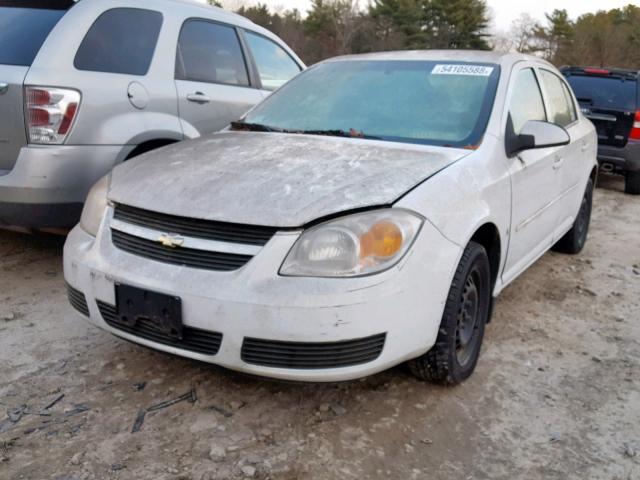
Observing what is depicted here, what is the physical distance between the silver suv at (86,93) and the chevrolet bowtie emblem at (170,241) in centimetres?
150

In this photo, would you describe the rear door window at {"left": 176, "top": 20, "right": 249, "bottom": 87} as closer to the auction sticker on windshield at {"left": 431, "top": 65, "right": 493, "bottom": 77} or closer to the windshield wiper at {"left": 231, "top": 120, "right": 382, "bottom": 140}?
the windshield wiper at {"left": 231, "top": 120, "right": 382, "bottom": 140}

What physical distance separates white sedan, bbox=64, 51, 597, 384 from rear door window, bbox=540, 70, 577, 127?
0.80m

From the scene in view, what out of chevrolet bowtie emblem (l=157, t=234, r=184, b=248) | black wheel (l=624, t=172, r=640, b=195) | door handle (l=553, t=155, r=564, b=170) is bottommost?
black wheel (l=624, t=172, r=640, b=195)

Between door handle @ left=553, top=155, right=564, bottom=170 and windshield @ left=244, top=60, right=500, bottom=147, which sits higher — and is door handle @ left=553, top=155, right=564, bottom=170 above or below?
below

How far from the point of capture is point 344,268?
218cm

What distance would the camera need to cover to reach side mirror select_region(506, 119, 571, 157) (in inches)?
120

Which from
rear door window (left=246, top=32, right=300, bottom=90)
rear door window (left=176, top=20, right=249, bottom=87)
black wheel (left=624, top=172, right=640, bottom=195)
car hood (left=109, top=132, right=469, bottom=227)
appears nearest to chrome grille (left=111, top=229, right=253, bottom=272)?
car hood (left=109, top=132, right=469, bottom=227)

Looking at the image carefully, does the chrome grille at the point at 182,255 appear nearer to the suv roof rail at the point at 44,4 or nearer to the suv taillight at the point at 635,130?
the suv roof rail at the point at 44,4

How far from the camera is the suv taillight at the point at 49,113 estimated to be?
3404mm

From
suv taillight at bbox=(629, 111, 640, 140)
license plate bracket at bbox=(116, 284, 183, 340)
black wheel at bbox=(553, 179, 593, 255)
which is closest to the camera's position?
license plate bracket at bbox=(116, 284, 183, 340)

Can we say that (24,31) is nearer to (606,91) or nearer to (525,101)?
(525,101)

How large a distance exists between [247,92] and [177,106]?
0.85 meters

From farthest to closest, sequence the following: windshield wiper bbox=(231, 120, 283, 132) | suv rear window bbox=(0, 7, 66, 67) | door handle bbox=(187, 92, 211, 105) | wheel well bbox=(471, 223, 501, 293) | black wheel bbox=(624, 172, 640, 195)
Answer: black wheel bbox=(624, 172, 640, 195)
door handle bbox=(187, 92, 211, 105)
suv rear window bbox=(0, 7, 66, 67)
windshield wiper bbox=(231, 120, 283, 132)
wheel well bbox=(471, 223, 501, 293)

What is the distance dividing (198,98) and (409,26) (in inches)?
1614
